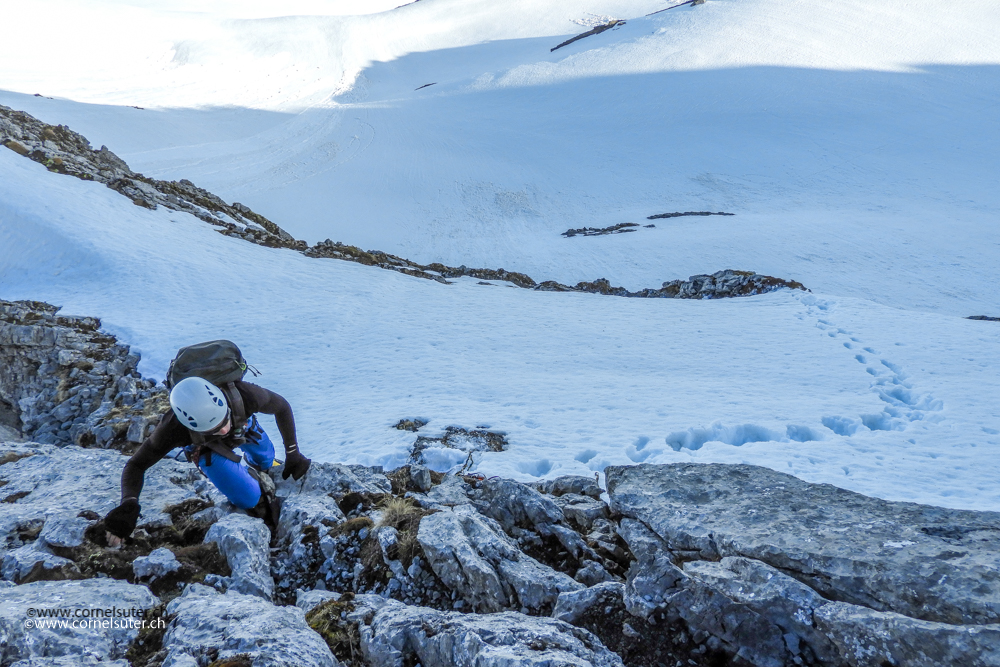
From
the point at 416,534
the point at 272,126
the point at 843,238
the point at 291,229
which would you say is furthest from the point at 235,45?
the point at 416,534

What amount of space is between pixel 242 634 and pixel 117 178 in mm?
19251

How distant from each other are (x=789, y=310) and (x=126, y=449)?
1294cm

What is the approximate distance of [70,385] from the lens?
358 inches

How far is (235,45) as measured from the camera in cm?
6000

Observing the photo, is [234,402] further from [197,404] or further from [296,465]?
[296,465]

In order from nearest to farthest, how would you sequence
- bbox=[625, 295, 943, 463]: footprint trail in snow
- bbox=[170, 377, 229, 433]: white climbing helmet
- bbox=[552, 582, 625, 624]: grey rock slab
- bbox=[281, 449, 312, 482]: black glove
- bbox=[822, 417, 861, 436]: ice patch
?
1. bbox=[552, 582, 625, 624]: grey rock slab
2. bbox=[170, 377, 229, 433]: white climbing helmet
3. bbox=[281, 449, 312, 482]: black glove
4. bbox=[625, 295, 943, 463]: footprint trail in snow
5. bbox=[822, 417, 861, 436]: ice patch

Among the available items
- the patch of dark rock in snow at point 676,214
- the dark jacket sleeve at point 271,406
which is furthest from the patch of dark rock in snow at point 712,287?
the dark jacket sleeve at point 271,406

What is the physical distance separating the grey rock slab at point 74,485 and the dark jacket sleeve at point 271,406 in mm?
1153

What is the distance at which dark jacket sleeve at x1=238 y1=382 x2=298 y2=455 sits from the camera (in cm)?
477

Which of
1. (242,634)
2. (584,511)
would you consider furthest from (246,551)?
(584,511)

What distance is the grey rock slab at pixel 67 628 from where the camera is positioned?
307cm

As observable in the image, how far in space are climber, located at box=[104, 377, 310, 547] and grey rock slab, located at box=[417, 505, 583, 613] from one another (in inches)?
59.7

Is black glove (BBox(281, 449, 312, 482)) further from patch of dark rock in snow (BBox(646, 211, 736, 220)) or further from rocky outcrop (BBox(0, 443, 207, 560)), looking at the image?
patch of dark rock in snow (BBox(646, 211, 736, 220))

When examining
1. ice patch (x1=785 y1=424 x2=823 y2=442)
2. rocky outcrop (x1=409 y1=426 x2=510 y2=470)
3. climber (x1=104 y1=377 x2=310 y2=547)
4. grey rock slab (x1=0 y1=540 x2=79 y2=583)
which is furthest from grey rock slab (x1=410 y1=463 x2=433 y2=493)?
ice patch (x1=785 y1=424 x2=823 y2=442)
